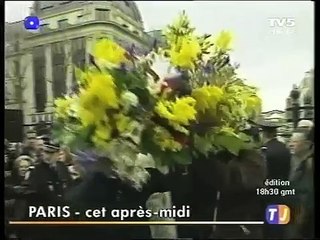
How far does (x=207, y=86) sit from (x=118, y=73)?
0.77ft

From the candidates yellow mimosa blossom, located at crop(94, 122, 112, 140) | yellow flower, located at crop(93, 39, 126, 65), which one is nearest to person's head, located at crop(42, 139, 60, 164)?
yellow mimosa blossom, located at crop(94, 122, 112, 140)

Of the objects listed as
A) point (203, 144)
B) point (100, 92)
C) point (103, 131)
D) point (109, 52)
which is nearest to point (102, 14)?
point (109, 52)

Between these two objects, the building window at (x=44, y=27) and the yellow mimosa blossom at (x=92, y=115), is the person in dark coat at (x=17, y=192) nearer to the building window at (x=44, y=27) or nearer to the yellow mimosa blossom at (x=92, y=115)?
the yellow mimosa blossom at (x=92, y=115)

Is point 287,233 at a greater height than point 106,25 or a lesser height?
lesser

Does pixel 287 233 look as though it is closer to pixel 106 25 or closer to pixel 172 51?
pixel 172 51

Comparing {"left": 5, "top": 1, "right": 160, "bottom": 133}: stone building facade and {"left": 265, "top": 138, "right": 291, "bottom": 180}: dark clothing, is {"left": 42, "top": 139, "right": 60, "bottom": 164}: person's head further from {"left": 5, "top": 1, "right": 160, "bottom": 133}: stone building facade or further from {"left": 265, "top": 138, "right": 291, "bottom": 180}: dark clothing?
{"left": 265, "top": 138, "right": 291, "bottom": 180}: dark clothing

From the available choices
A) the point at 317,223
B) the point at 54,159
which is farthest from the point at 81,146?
the point at 317,223

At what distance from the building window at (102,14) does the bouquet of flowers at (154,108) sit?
6 cm

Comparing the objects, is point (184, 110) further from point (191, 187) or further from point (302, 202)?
point (302, 202)

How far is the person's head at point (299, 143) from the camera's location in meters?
1.54

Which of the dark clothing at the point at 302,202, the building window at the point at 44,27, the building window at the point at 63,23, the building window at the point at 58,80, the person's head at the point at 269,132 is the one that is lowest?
the dark clothing at the point at 302,202

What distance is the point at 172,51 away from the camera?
1.55 m

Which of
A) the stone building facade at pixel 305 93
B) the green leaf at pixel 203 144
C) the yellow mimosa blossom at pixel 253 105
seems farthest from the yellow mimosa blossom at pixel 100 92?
the stone building facade at pixel 305 93

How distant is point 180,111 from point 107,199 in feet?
0.97
